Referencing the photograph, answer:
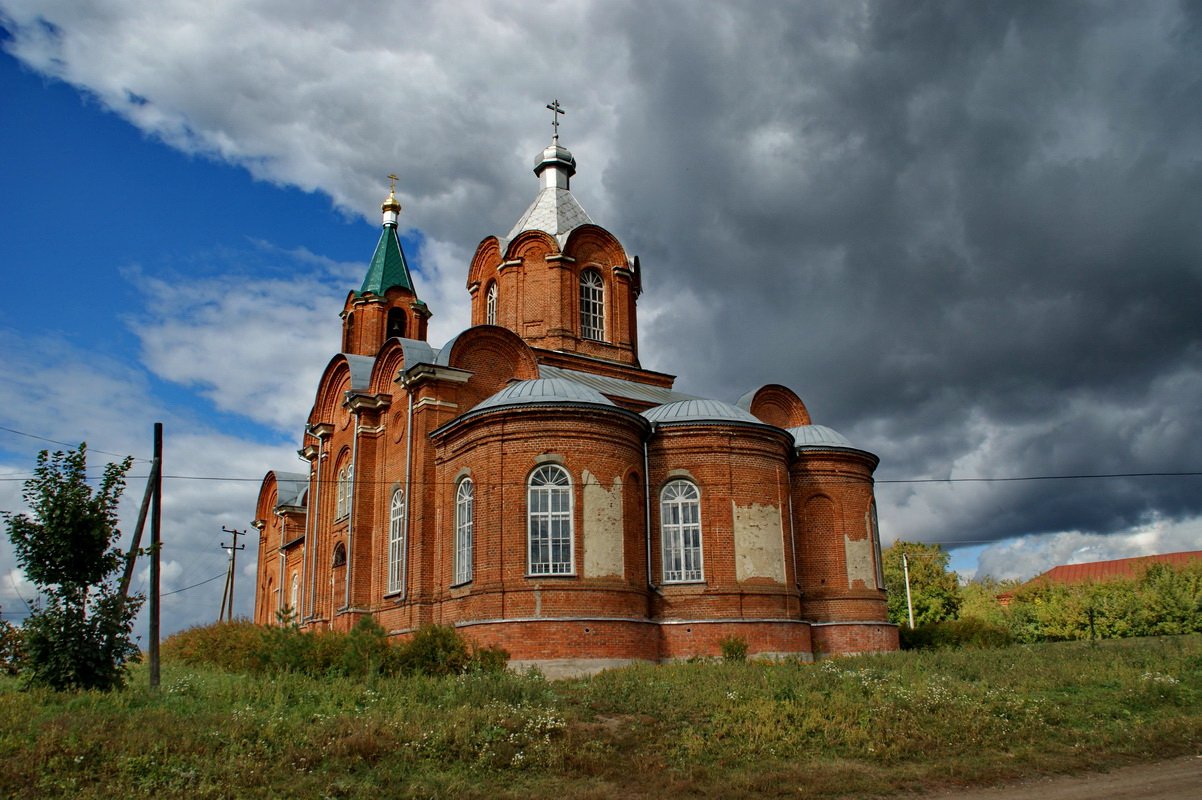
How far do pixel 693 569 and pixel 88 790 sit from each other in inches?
505

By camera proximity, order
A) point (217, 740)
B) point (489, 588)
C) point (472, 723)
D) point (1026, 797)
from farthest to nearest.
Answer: point (489, 588)
point (472, 723)
point (217, 740)
point (1026, 797)

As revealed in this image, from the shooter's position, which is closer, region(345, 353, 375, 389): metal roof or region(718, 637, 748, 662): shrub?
region(718, 637, 748, 662): shrub

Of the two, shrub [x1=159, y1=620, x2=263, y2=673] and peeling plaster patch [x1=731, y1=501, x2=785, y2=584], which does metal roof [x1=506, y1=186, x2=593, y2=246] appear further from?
shrub [x1=159, y1=620, x2=263, y2=673]

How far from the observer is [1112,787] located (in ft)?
33.5

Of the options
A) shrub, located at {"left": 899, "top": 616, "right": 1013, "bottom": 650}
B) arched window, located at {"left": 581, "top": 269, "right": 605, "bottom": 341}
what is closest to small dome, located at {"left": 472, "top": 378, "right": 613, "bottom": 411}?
arched window, located at {"left": 581, "top": 269, "right": 605, "bottom": 341}

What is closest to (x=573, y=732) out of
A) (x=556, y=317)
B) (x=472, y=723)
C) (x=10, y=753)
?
(x=472, y=723)

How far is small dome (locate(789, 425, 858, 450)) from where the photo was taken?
23.4 meters

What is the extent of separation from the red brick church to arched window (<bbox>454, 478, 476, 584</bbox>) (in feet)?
0.14

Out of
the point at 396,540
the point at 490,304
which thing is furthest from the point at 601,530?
the point at 490,304

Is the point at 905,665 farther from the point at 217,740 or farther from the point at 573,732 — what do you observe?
the point at 217,740

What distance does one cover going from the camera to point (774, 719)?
12.2 metres

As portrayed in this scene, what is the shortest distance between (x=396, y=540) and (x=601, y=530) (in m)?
5.81

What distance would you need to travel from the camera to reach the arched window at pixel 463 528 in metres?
19.4

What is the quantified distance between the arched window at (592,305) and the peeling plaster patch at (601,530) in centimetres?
838
